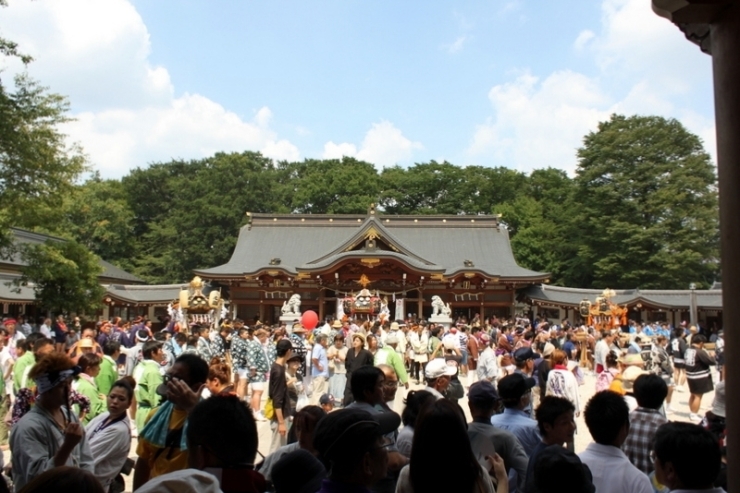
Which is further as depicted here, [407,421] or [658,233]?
[658,233]

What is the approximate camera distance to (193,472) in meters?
1.82

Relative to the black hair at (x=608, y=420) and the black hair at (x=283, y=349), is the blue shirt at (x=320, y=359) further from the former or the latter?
the black hair at (x=608, y=420)

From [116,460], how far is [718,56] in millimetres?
3488

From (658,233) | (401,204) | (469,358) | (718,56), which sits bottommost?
(469,358)

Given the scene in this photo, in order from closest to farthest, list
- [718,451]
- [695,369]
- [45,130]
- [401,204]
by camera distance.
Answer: [718,451] → [695,369] → [45,130] → [401,204]

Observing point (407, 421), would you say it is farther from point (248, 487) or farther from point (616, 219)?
point (616, 219)

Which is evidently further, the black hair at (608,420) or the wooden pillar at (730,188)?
the black hair at (608,420)

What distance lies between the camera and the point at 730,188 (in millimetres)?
2223

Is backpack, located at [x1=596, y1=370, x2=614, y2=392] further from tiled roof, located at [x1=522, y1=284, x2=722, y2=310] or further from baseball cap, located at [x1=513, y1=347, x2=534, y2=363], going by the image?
tiled roof, located at [x1=522, y1=284, x2=722, y2=310]

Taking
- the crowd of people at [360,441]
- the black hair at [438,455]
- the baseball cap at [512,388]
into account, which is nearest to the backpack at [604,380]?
the crowd of people at [360,441]

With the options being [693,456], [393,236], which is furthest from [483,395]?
[393,236]

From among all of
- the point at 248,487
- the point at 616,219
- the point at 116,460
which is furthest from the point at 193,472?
the point at 616,219

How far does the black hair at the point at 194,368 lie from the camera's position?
326cm

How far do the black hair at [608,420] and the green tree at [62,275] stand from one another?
15263mm
